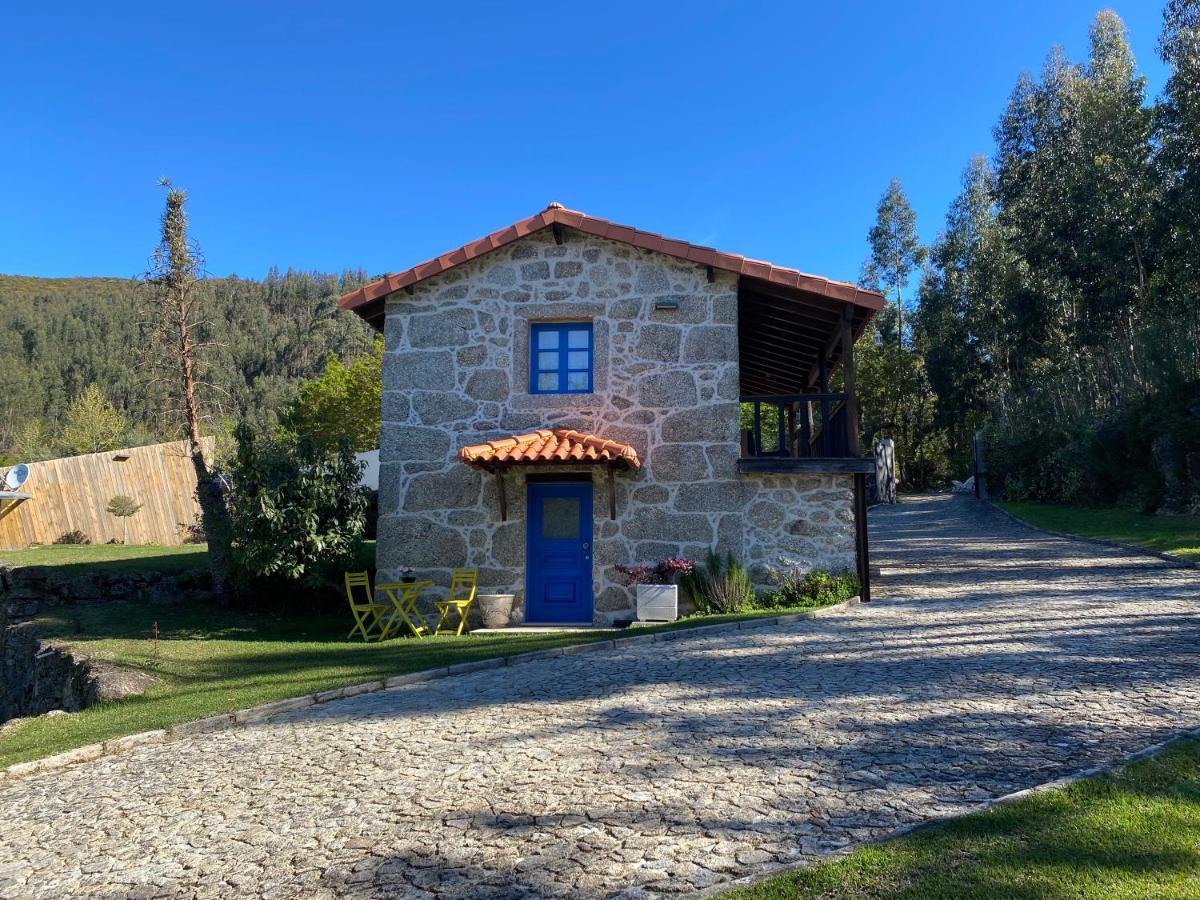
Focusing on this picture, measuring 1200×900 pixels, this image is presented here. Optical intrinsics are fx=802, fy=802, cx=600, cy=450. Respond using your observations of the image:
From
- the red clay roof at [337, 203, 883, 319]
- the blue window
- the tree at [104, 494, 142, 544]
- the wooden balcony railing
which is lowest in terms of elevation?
the tree at [104, 494, 142, 544]

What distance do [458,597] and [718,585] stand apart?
355 cm

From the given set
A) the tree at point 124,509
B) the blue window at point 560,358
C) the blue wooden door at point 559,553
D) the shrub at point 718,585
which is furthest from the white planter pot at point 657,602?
the tree at point 124,509

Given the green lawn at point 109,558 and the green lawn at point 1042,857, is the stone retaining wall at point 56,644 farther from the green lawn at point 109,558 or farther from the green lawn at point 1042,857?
the green lawn at point 1042,857

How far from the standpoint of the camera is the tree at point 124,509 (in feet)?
65.2

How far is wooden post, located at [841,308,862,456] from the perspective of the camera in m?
10.9

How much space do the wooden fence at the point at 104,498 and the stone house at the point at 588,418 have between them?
1059 cm

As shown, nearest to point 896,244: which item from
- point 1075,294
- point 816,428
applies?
point 1075,294

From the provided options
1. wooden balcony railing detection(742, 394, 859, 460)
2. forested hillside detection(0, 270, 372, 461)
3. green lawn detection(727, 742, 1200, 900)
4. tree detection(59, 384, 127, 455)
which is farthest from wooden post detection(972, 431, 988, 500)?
tree detection(59, 384, 127, 455)

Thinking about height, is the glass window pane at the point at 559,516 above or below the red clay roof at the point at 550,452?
below

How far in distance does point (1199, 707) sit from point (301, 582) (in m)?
10.6

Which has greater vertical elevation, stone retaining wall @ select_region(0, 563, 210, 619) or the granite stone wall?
the granite stone wall

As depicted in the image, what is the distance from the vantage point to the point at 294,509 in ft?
36.9

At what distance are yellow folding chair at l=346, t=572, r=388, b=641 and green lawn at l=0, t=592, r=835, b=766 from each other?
27 centimetres

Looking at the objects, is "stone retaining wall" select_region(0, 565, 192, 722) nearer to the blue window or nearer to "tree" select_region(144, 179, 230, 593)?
"tree" select_region(144, 179, 230, 593)
